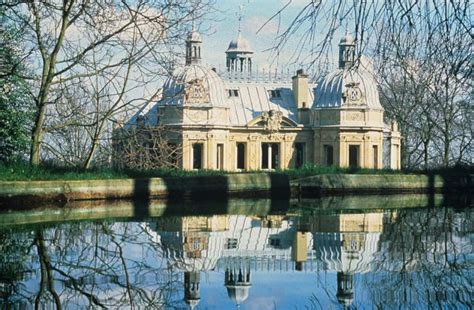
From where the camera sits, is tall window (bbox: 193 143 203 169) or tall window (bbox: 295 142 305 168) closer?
tall window (bbox: 193 143 203 169)

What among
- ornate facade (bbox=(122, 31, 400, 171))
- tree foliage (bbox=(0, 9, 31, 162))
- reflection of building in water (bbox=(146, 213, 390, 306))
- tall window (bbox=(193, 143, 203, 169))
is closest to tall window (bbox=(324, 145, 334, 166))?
ornate facade (bbox=(122, 31, 400, 171))

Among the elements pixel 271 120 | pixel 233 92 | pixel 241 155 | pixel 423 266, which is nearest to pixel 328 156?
pixel 271 120

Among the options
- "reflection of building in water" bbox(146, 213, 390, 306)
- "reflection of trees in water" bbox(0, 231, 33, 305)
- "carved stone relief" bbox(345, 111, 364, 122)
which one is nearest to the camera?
"reflection of trees in water" bbox(0, 231, 33, 305)

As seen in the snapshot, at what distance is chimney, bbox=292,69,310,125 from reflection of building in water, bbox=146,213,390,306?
190 feet

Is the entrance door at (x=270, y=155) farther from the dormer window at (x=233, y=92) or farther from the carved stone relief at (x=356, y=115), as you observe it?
the carved stone relief at (x=356, y=115)

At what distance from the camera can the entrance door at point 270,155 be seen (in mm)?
74062

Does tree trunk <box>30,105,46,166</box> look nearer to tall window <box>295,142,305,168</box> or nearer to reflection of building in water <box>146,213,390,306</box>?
reflection of building in water <box>146,213,390,306</box>

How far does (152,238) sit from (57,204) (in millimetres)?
8712

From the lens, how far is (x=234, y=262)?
1009cm

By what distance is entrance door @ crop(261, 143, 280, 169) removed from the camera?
74062 mm

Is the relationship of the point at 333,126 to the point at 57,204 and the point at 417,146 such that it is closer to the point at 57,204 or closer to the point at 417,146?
the point at 417,146

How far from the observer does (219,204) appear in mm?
22812

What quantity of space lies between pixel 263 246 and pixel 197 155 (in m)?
58.0

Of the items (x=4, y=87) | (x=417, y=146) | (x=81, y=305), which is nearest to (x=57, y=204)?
(x=4, y=87)
